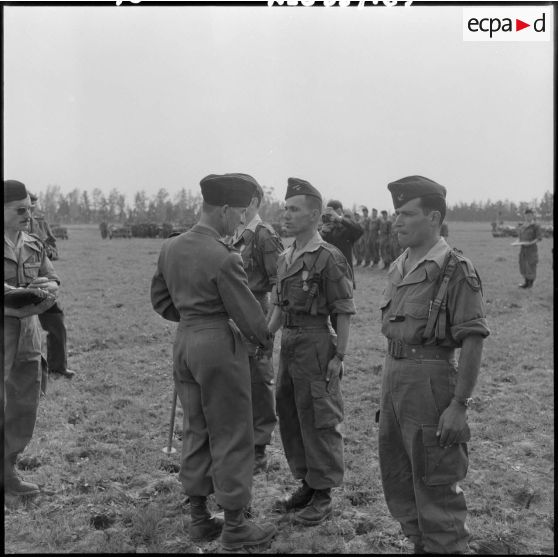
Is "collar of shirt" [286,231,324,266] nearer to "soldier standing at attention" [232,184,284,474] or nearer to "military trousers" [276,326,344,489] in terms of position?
"military trousers" [276,326,344,489]

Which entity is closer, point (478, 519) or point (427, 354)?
point (427, 354)

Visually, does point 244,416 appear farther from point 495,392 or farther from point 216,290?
point 495,392

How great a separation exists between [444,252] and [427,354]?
0.56 metres

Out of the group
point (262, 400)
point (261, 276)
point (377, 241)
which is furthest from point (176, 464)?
point (377, 241)

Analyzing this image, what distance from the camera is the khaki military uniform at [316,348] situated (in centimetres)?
389

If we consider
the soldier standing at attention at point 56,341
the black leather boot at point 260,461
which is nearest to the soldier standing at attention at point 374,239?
the soldier standing at attention at point 56,341

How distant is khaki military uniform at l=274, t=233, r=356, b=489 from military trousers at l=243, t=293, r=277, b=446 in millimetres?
863

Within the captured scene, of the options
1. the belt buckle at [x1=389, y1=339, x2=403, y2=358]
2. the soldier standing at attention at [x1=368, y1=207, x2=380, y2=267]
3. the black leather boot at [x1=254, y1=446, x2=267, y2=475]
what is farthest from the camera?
the soldier standing at attention at [x1=368, y1=207, x2=380, y2=267]

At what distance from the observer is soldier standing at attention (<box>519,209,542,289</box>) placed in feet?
47.3

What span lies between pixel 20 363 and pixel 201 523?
1.75m

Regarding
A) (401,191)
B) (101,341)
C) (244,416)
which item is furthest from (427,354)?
(101,341)

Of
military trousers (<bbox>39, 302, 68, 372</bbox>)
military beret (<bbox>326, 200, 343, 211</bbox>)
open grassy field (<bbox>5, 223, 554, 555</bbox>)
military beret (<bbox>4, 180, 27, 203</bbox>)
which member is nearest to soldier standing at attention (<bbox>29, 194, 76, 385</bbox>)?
military trousers (<bbox>39, 302, 68, 372</bbox>)

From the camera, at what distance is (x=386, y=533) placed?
12.1 ft

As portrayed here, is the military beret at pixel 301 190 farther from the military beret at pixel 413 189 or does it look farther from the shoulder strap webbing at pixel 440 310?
the shoulder strap webbing at pixel 440 310
